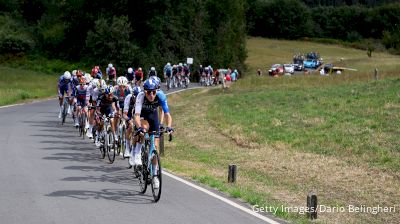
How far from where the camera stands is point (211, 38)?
78750mm

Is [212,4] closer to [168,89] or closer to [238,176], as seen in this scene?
[168,89]

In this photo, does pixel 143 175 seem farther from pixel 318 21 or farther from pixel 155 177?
pixel 318 21

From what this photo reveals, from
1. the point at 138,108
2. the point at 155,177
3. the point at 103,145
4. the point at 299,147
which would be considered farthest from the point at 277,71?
the point at 155,177

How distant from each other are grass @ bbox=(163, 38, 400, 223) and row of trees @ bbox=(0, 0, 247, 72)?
31.6m

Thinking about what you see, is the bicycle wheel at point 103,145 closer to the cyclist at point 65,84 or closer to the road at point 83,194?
the road at point 83,194

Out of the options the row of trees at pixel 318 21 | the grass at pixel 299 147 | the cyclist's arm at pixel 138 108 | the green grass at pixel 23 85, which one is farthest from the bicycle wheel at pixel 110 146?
the row of trees at pixel 318 21

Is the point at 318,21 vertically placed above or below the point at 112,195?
above

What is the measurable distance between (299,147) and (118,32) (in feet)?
154

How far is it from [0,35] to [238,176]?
57.5m

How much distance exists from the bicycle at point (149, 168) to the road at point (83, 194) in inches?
7.0

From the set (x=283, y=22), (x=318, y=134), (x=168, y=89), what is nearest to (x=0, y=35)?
(x=168, y=89)

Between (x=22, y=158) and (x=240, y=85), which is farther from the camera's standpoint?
(x=240, y=85)

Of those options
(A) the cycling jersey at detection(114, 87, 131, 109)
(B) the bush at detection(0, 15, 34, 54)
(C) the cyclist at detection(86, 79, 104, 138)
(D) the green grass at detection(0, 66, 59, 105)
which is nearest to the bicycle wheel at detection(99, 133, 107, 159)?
(A) the cycling jersey at detection(114, 87, 131, 109)

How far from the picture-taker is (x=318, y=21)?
5655 inches
